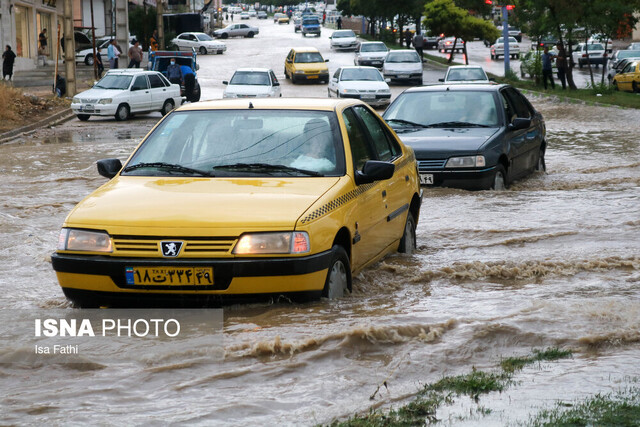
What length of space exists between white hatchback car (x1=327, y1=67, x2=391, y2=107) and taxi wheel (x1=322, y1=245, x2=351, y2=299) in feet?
89.0

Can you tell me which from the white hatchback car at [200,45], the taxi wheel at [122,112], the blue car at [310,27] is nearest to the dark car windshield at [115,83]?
the taxi wheel at [122,112]

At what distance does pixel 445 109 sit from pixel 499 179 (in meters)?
1.37

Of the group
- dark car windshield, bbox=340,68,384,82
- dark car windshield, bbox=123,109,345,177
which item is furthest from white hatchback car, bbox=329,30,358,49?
dark car windshield, bbox=123,109,345,177

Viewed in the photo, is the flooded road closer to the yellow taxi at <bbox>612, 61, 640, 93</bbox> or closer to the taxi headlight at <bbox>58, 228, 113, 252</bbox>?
the taxi headlight at <bbox>58, 228, 113, 252</bbox>

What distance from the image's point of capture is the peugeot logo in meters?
5.96

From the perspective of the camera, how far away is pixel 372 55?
53.0 m

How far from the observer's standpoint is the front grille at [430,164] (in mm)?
12500

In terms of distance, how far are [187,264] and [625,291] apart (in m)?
3.42

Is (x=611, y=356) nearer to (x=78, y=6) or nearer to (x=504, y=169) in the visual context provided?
(x=504, y=169)

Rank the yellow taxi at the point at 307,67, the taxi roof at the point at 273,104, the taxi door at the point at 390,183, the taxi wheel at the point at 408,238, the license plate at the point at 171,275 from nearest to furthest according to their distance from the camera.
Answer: the license plate at the point at 171,275 < the taxi roof at the point at 273,104 < the taxi door at the point at 390,183 < the taxi wheel at the point at 408,238 < the yellow taxi at the point at 307,67

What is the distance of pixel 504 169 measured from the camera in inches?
512

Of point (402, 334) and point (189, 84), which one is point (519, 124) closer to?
point (402, 334)

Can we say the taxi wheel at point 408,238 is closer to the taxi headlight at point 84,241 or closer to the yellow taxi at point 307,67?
the taxi headlight at point 84,241

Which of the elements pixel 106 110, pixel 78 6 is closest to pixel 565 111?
pixel 106 110
